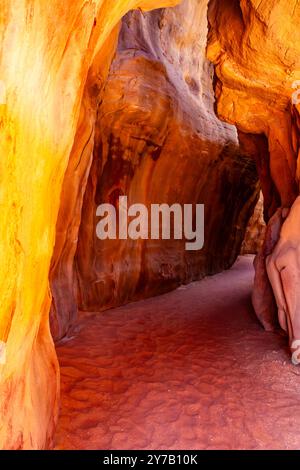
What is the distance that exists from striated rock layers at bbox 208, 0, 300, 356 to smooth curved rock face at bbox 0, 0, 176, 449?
2.62 meters

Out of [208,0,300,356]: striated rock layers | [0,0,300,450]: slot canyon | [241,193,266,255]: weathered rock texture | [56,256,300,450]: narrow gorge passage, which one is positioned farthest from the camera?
[241,193,266,255]: weathered rock texture

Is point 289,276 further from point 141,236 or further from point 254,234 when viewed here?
point 254,234

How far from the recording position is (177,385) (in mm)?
3785

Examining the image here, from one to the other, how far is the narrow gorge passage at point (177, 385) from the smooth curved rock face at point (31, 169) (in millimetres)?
624

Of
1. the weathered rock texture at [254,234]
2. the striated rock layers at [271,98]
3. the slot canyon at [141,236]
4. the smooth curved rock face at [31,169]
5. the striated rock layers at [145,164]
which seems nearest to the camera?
the smooth curved rock face at [31,169]

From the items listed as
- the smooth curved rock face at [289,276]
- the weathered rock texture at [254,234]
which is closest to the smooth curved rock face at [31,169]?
the smooth curved rock face at [289,276]

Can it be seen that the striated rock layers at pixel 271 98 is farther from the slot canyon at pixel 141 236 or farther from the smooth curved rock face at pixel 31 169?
the smooth curved rock face at pixel 31 169

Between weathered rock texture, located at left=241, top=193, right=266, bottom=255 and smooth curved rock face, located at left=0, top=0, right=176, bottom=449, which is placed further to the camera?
weathered rock texture, located at left=241, top=193, right=266, bottom=255

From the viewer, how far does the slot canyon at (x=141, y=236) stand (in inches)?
85.6

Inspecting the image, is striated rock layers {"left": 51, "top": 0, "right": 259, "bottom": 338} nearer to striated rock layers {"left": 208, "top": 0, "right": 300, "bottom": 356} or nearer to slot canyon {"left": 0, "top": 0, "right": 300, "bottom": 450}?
slot canyon {"left": 0, "top": 0, "right": 300, "bottom": 450}

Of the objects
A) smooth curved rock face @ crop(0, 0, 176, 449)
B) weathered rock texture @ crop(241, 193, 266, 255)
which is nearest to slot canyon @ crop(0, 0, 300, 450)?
smooth curved rock face @ crop(0, 0, 176, 449)

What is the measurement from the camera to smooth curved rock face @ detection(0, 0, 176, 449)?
6.09 feet

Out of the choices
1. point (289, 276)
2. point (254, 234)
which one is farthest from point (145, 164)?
point (254, 234)
